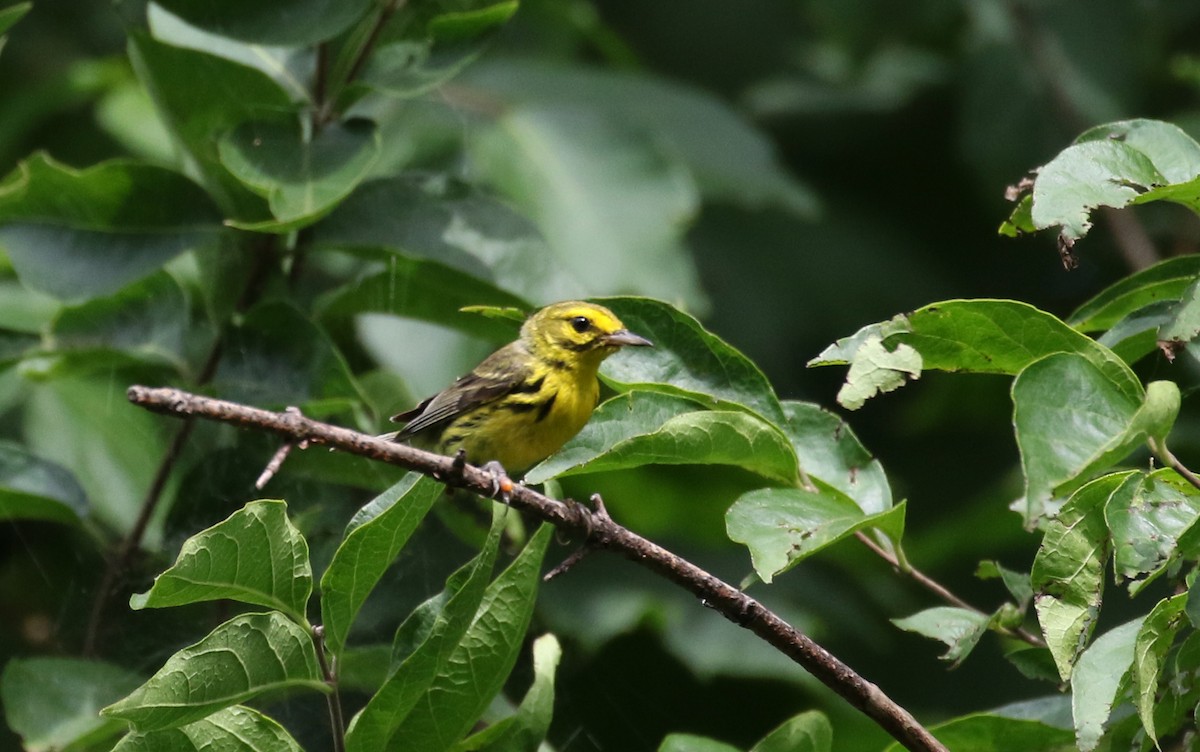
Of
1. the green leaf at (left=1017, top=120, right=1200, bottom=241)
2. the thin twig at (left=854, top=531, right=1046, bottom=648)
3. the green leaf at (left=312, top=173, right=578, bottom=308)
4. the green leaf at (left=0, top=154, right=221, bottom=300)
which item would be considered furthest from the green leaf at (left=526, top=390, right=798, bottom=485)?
the green leaf at (left=0, top=154, right=221, bottom=300)

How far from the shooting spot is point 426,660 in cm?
192

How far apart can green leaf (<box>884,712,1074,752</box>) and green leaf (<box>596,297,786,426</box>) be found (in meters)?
0.55

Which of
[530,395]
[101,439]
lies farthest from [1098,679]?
[101,439]

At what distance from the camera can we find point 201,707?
69.7 inches

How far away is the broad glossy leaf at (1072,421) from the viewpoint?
1.61 meters

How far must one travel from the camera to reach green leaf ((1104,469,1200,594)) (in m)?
1.67

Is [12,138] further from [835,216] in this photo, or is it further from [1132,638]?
[1132,638]

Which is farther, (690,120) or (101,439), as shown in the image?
(690,120)

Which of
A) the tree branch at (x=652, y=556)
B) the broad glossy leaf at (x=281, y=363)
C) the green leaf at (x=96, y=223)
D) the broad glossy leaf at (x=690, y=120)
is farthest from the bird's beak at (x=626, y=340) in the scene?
the broad glossy leaf at (x=690, y=120)

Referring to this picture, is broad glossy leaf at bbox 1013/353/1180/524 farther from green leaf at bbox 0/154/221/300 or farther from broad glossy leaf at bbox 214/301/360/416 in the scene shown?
green leaf at bbox 0/154/221/300

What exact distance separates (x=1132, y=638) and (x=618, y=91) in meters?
4.30

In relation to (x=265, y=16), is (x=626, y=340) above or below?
below

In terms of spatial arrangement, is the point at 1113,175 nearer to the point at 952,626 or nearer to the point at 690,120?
the point at 952,626

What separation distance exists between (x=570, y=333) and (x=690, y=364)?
5.20 ft
